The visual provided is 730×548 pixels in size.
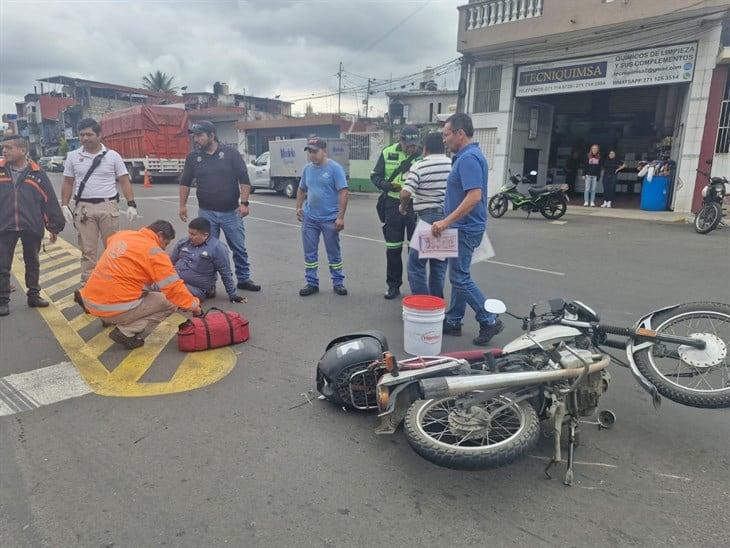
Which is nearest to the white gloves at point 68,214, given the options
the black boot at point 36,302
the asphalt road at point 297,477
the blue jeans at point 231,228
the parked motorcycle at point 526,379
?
the black boot at point 36,302

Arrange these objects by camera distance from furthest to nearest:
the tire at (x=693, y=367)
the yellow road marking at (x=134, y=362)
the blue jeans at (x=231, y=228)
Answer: the blue jeans at (x=231, y=228), the yellow road marking at (x=134, y=362), the tire at (x=693, y=367)

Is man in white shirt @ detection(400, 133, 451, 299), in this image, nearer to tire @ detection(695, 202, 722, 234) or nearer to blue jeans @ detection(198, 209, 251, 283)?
blue jeans @ detection(198, 209, 251, 283)

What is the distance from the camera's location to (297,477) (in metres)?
2.65

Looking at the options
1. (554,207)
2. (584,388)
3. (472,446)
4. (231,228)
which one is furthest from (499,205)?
(472,446)

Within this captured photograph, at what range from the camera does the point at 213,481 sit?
2607mm

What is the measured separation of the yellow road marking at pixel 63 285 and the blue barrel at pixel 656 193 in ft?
45.5

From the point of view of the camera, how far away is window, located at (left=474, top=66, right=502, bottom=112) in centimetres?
1664

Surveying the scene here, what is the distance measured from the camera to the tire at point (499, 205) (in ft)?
44.8

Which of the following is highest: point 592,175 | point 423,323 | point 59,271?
point 592,175

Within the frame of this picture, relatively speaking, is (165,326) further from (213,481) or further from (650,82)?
(650,82)

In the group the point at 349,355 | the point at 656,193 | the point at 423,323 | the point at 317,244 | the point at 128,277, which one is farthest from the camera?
the point at 656,193

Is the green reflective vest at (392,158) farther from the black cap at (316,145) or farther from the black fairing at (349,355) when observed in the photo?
the black fairing at (349,355)

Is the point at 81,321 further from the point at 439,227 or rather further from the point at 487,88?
the point at 487,88

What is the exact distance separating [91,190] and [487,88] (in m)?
14.2
